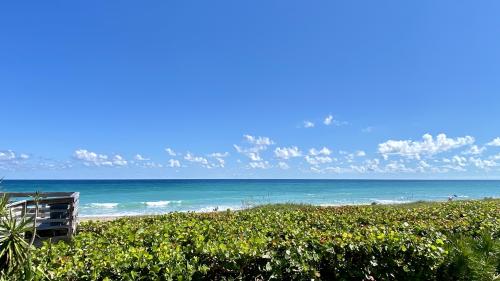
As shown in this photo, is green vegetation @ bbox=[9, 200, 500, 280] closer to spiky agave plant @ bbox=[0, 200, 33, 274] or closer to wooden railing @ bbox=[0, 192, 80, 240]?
spiky agave plant @ bbox=[0, 200, 33, 274]

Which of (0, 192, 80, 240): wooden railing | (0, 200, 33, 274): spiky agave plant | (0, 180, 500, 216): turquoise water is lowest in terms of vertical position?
(0, 180, 500, 216): turquoise water

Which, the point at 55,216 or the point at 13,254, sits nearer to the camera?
the point at 13,254

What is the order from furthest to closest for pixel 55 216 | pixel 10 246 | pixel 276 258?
pixel 55 216 < pixel 276 258 < pixel 10 246

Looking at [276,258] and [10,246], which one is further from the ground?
[10,246]

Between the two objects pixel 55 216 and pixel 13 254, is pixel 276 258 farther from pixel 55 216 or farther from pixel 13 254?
pixel 55 216

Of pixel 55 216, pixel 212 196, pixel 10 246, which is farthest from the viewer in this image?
pixel 212 196

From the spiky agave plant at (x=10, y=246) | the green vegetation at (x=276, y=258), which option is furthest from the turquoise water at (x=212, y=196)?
the spiky agave plant at (x=10, y=246)

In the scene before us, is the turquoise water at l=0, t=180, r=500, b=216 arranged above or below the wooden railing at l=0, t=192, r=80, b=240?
below

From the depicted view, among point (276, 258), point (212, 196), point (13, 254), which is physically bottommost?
point (212, 196)

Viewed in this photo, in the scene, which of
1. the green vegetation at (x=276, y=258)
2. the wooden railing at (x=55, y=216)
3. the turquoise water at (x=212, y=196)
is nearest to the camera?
the green vegetation at (x=276, y=258)

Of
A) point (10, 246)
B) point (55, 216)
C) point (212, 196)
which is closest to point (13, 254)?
point (10, 246)


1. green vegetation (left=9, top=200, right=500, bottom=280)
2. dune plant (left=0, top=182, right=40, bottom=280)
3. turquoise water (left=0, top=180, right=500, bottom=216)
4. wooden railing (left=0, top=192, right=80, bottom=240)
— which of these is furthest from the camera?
turquoise water (left=0, top=180, right=500, bottom=216)

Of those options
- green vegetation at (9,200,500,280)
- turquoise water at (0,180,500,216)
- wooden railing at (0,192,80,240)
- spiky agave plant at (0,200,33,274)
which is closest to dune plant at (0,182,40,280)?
spiky agave plant at (0,200,33,274)

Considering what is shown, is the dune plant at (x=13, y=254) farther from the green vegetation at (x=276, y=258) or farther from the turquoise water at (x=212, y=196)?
the turquoise water at (x=212, y=196)
